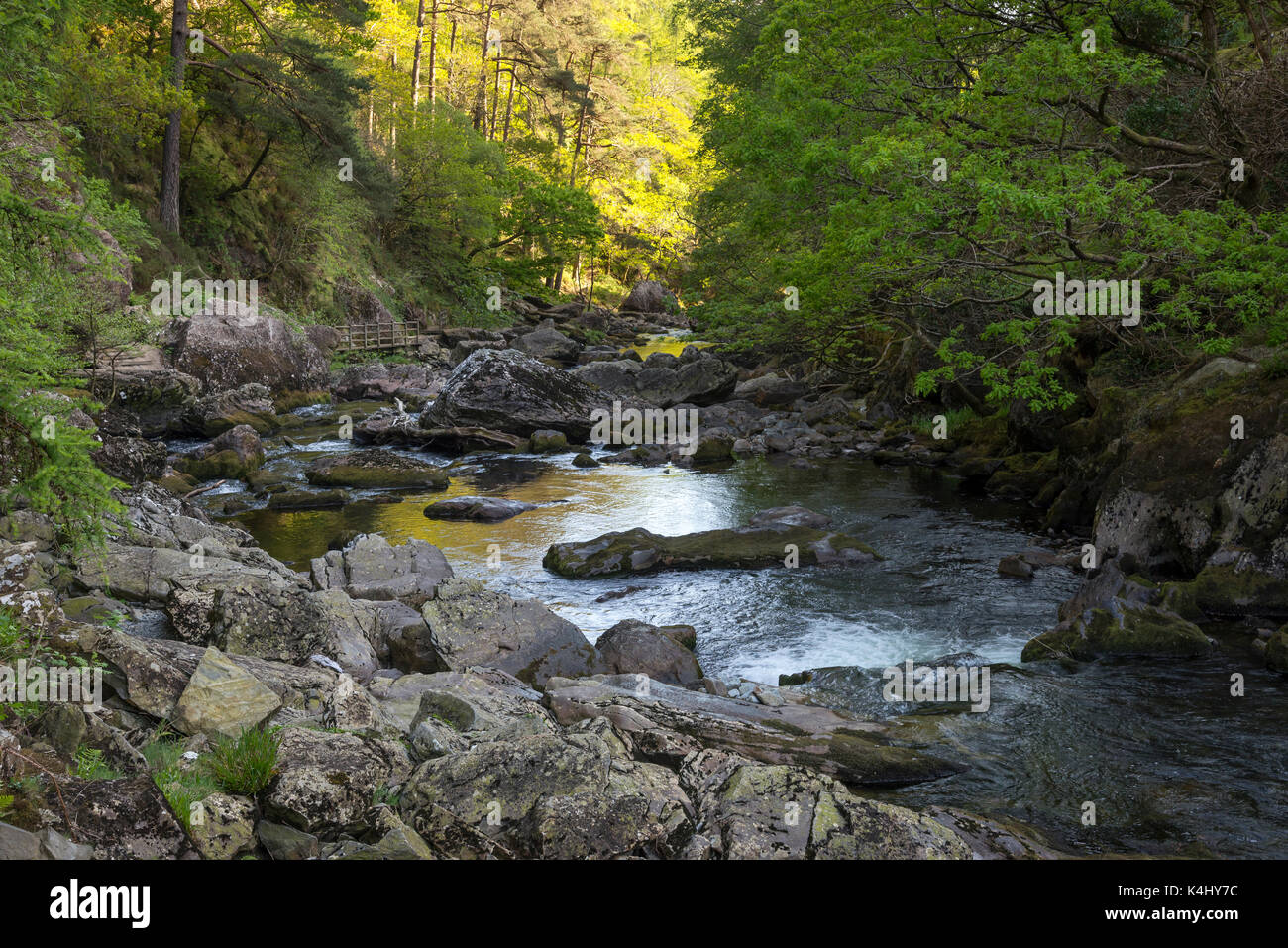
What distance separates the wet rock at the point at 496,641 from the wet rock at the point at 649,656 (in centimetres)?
21

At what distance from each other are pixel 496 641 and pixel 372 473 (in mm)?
10647

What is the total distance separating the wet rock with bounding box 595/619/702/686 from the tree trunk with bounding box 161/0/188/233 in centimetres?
2242

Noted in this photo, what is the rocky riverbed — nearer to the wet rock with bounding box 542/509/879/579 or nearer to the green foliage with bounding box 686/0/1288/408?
the wet rock with bounding box 542/509/879/579

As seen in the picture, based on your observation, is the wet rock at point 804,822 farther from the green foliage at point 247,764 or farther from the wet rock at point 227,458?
the wet rock at point 227,458

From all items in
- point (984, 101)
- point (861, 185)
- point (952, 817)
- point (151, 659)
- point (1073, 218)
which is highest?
point (984, 101)

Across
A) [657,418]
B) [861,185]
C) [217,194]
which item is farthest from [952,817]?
[217,194]

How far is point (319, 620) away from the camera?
25.3 feet

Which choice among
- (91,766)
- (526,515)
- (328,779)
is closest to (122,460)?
(526,515)

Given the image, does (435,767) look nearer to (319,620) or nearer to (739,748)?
(739,748)

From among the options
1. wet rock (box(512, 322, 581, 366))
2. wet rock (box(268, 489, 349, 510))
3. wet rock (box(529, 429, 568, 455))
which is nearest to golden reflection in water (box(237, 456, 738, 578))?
wet rock (box(268, 489, 349, 510))

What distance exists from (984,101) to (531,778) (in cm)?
1262

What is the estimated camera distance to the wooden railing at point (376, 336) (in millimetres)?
33594
